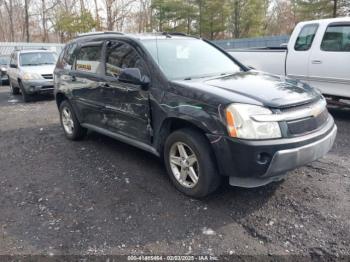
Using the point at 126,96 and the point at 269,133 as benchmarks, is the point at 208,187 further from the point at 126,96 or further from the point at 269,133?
the point at 126,96

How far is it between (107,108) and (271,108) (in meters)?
2.42

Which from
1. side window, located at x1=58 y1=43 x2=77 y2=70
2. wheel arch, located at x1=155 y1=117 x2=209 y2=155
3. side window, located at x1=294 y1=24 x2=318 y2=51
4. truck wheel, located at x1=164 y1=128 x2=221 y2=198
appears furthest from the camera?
side window, located at x1=294 y1=24 x2=318 y2=51

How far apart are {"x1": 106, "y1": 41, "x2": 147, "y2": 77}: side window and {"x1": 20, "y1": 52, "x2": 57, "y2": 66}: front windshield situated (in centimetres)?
789

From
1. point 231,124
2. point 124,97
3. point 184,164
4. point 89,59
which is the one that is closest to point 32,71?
point 89,59

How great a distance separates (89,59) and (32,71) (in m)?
6.46

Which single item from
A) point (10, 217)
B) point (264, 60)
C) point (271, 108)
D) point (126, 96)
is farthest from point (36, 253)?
point (264, 60)

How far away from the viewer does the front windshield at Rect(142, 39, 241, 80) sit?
13.0 ft

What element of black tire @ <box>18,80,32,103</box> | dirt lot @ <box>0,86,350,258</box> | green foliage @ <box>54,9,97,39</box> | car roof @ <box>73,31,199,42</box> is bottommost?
dirt lot @ <box>0,86,350,258</box>

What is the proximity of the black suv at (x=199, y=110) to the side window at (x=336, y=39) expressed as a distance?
9.55ft

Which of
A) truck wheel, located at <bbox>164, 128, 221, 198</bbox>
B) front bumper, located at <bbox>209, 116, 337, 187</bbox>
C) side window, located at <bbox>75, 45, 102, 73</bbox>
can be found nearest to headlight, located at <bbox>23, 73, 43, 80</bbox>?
side window, located at <bbox>75, 45, 102, 73</bbox>

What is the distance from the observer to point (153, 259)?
2.72m

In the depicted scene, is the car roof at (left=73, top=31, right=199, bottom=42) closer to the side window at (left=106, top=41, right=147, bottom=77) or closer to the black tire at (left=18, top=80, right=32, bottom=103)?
the side window at (left=106, top=41, right=147, bottom=77)

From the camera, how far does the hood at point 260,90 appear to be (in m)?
3.17

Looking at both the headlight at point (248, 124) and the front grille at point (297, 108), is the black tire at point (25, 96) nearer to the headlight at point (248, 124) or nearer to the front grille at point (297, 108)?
the headlight at point (248, 124)
